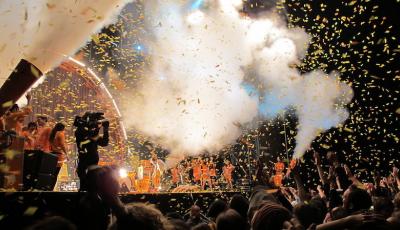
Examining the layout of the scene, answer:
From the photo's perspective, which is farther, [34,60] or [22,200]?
[22,200]

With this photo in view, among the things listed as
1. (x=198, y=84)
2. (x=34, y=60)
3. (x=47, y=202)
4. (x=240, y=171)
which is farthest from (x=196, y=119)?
(x=34, y=60)

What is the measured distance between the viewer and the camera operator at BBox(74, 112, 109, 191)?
5.67 m

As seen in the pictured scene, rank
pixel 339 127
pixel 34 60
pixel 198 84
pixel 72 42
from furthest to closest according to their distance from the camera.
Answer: pixel 198 84 → pixel 339 127 → pixel 72 42 → pixel 34 60

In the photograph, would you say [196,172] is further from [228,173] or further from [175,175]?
[175,175]

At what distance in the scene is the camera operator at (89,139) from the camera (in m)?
5.67

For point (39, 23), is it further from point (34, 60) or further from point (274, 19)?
point (274, 19)

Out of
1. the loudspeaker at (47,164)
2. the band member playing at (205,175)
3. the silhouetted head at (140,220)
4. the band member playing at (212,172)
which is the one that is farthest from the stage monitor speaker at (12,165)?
the band member playing at (212,172)

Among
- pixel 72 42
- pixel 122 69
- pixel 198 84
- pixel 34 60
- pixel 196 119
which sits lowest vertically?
pixel 34 60

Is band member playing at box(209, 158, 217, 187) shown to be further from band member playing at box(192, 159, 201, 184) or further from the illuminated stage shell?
the illuminated stage shell

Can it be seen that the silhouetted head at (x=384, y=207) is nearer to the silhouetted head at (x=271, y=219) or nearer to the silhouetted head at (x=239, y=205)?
the silhouetted head at (x=239, y=205)

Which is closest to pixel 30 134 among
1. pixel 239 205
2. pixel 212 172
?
pixel 239 205

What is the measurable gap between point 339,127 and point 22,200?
12.3 meters

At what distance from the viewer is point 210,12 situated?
17000mm

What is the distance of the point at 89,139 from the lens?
5863mm
